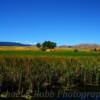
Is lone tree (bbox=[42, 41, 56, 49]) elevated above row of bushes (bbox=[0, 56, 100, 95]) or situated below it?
above

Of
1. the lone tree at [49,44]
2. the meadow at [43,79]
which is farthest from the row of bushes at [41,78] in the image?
the lone tree at [49,44]

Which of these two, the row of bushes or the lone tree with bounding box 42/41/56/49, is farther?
the lone tree with bounding box 42/41/56/49

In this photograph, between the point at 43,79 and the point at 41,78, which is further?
the point at 43,79

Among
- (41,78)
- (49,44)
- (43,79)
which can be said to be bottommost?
(43,79)

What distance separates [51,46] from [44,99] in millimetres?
119446

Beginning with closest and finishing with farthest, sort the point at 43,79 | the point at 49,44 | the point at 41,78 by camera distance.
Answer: the point at 41,78, the point at 43,79, the point at 49,44

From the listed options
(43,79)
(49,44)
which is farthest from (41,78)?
(49,44)

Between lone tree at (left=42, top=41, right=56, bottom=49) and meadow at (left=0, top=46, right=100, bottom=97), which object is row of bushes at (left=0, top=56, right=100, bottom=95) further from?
lone tree at (left=42, top=41, right=56, bottom=49)

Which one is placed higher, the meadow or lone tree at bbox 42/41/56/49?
lone tree at bbox 42/41/56/49

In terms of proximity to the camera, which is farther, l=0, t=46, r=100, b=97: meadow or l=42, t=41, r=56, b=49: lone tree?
l=42, t=41, r=56, b=49: lone tree

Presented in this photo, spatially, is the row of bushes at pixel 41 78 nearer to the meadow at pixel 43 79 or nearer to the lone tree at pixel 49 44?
the meadow at pixel 43 79

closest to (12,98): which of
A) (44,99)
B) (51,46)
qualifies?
(44,99)

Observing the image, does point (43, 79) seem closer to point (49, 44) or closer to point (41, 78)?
point (41, 78)

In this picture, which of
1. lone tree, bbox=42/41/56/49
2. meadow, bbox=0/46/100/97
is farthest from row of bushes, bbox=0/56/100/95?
lone tree, bbox=42/41/56/49
